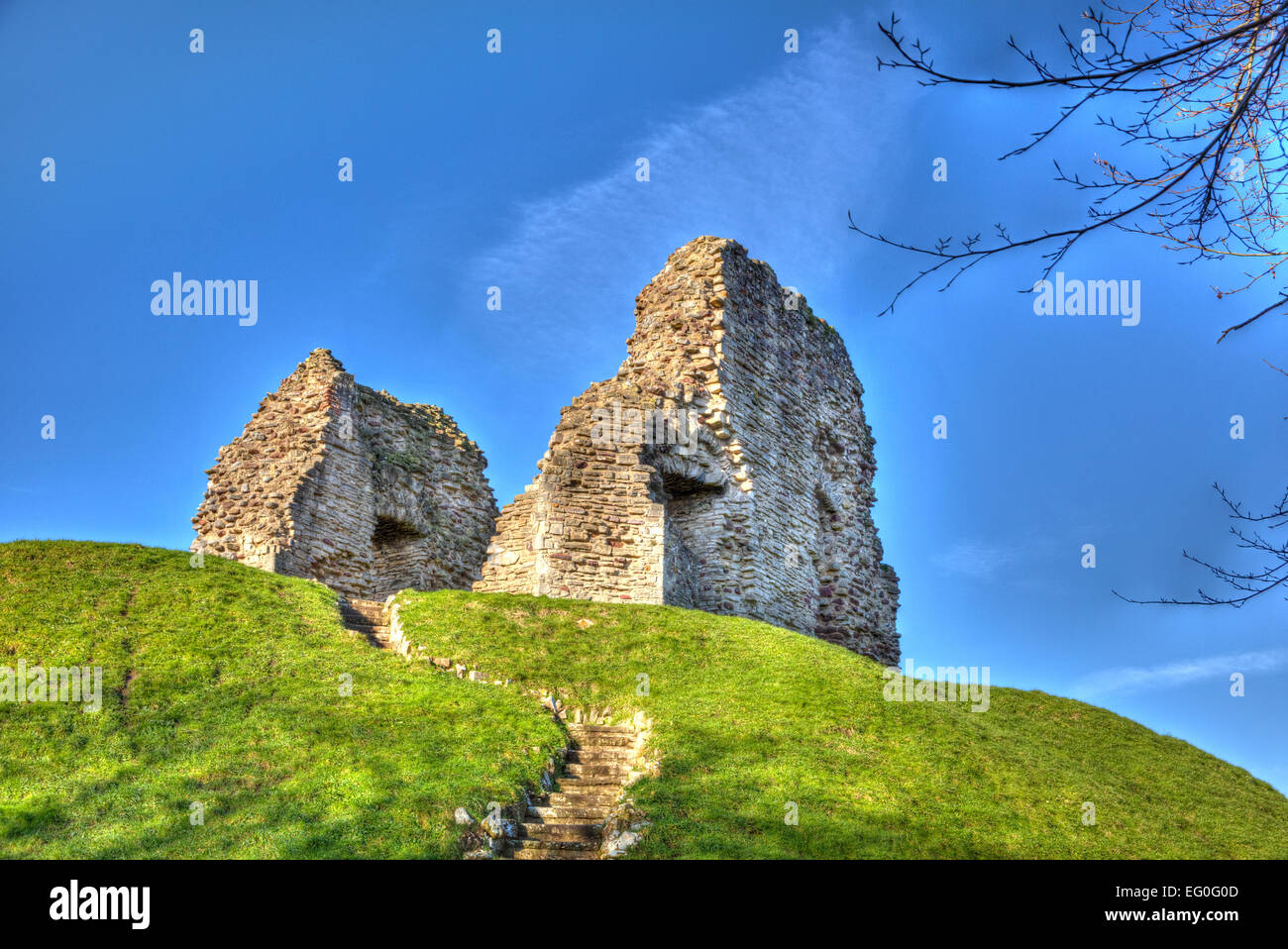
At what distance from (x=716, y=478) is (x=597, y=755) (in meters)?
9.59

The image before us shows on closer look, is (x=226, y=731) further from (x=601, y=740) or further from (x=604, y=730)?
(x=604, y=730)

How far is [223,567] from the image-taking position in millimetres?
16359

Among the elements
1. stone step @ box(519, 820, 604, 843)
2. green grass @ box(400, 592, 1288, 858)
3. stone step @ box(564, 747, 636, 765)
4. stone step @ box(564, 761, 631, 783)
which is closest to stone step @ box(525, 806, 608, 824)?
stone step @ box(519, 820, 604, 843)

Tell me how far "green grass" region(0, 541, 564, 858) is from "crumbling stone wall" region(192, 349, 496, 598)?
470 centimetres

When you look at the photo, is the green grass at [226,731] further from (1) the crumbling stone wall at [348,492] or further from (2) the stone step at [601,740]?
(1) the crumbling stone wall at [348,492]

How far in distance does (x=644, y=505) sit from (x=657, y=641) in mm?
4097

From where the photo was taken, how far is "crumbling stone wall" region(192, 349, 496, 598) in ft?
67.5

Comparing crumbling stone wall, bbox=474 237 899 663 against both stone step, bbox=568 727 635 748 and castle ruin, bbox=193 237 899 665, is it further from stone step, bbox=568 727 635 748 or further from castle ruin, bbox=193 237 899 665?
stone step, bbox=568 727 635 748

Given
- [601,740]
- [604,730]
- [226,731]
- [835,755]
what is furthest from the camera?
[604,730]

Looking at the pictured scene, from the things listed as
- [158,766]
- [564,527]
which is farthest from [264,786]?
[564,527]

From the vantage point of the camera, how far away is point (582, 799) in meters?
11.0

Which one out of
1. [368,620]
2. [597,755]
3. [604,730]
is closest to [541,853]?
[597,755]

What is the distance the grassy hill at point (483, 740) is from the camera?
990 cm

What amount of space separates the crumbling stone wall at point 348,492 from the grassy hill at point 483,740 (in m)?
4.09
